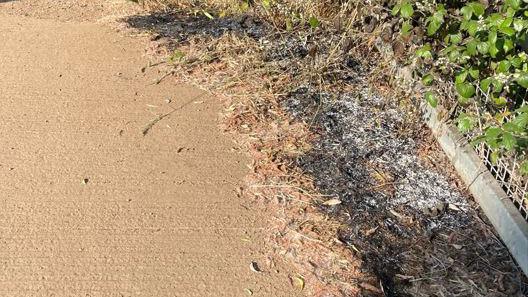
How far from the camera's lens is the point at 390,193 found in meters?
3.83

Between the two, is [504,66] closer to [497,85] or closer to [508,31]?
[497,85]

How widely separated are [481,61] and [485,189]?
29.1 inches

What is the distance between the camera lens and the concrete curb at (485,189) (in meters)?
3.33

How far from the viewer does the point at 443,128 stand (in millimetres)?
4234

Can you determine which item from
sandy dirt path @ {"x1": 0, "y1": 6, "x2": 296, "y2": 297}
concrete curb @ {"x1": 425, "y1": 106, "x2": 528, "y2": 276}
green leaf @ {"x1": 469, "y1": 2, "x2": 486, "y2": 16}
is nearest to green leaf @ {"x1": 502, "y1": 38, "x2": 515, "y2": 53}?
green leaf @ {"x1": 469, "y1": 2, "x2": 486, "y2": 16}

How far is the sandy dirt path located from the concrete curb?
118cm

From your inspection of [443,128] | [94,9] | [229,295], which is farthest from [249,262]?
[94,9]

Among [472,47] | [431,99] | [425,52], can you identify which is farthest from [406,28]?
[472,47]

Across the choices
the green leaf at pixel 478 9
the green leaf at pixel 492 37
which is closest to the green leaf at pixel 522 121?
the green leaf at pixel 492 37

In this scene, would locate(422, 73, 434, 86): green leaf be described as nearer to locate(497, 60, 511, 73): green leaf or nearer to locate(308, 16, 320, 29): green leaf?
locate(497, 60, 511, 73): green leaf

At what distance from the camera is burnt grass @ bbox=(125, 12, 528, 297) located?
328 centimetres

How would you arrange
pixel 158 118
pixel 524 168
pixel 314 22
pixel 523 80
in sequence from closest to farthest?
pixel 524 168, pixel 523 80, pixel 158 118, pixel 314 22

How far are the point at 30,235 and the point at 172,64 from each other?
211 cm

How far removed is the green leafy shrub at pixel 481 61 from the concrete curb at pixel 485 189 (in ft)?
0.46
